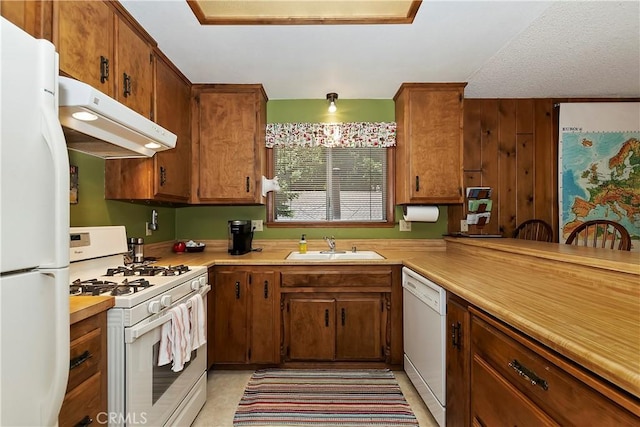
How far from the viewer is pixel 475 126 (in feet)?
10.0

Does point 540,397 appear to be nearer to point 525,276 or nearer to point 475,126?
point 525,276

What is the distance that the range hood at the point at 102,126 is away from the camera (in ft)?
3.62

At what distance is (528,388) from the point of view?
0.98m

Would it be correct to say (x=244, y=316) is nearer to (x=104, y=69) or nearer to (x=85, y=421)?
(x=85, y=421)

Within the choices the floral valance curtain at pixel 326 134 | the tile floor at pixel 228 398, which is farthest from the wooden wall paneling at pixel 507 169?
the tile floor at pixel 228 398

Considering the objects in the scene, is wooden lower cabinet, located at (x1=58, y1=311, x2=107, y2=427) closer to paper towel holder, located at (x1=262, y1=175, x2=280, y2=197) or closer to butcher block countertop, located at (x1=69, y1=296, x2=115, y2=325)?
butcher block countertop, located at (x1=69, y1=296, x2=115, y2=325)

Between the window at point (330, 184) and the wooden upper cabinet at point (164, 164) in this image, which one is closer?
the wooden upper cabinet at point (164, 164)

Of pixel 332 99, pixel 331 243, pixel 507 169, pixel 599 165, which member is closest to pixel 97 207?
pixel 331 243

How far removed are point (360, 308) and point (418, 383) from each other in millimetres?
614

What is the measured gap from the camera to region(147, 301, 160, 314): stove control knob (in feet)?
4.49

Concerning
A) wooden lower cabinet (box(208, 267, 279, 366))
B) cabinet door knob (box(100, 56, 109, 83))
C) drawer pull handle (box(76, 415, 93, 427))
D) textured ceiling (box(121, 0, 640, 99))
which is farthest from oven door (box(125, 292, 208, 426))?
textured ceiling (box(121, 0, 640, 99))

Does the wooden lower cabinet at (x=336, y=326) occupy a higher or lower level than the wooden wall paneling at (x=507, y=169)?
lower

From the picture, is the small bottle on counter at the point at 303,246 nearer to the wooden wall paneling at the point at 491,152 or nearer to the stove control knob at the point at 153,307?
the stove control knob at the point at 153,307

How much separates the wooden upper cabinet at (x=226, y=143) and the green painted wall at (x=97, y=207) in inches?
18.4
